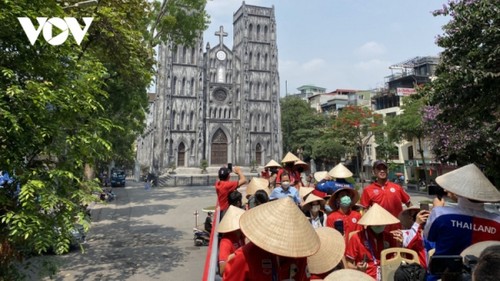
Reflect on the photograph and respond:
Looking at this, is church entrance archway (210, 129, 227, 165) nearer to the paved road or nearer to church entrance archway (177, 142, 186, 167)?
church entrance archway (177, 142, 186, 167)

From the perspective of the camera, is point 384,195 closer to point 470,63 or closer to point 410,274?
point 410,274

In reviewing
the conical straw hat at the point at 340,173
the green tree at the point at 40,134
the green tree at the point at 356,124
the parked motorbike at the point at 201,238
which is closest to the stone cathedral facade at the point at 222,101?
the green tree at the point at 356,124

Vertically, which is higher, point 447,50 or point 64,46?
point 447,50

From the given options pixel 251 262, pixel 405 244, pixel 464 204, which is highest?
pixel 464 204

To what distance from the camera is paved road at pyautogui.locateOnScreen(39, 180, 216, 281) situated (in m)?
7.44

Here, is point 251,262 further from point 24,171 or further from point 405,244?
point 24,171

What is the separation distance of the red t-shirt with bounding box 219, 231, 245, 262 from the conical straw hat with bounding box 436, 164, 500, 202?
2.22 metres

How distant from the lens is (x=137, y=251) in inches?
365

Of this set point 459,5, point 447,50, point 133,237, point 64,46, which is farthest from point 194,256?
point 459,5

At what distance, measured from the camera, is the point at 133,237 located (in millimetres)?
10953

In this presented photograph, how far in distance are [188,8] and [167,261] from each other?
1252cm

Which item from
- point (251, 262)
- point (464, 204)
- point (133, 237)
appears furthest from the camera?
point (133, 237)

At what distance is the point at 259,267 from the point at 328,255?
1.33 metres

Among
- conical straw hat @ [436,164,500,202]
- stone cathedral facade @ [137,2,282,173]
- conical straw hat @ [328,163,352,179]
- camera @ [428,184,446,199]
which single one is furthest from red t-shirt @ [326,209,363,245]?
stone cathedral facade @ [137,2,282,173]
